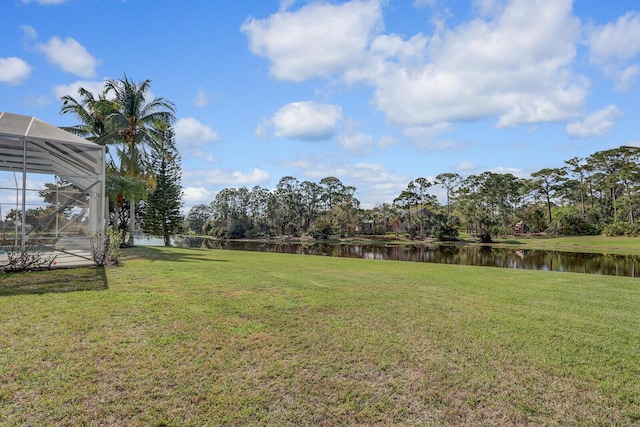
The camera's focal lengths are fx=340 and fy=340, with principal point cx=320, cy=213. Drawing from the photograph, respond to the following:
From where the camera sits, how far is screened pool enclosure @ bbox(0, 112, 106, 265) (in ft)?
28.5

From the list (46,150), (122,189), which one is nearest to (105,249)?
(46,150)

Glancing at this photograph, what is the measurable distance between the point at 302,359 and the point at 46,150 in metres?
11.2

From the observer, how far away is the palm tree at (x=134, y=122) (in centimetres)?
1861

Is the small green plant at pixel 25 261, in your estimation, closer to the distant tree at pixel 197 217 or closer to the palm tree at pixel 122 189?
the palm tree at pixel 122 189

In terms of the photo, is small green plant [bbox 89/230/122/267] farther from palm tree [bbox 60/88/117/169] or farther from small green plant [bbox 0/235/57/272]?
palm tree [bbox 60/88/117/169]

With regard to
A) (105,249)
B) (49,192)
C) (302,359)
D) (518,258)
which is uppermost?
(49,192)

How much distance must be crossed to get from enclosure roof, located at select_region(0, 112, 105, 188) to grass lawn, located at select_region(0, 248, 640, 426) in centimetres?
384

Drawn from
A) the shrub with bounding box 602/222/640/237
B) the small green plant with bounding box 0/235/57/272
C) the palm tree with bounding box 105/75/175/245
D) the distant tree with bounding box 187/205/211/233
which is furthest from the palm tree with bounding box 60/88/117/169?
the distant tree with bounding box 187/205/211/233

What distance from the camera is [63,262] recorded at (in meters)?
8.89

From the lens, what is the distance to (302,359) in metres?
3.77

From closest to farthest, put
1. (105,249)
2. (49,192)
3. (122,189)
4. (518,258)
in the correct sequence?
(105,249)
(49,192)
(122,189)
(518,258)

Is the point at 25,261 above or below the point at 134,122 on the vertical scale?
below

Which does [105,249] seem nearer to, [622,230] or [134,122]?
[134,122]

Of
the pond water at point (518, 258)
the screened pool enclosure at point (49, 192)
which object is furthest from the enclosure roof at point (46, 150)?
the pond water at point (518, 258)
